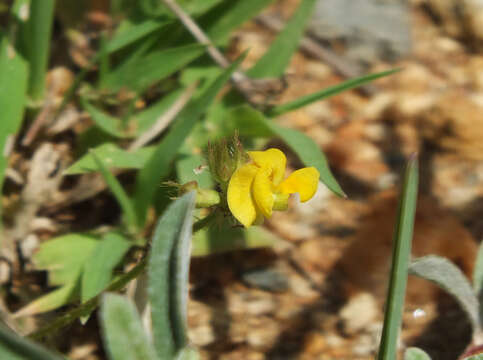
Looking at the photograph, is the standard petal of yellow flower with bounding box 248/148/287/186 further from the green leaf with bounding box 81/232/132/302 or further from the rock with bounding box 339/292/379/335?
the rock with bounding box 339/292/379/335

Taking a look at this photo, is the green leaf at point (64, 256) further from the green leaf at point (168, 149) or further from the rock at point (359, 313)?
the rock at point (359, 313)

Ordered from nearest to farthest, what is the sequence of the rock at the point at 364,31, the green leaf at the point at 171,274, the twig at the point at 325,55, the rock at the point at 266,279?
1. the green leaf at the point at 171,274
2. the rock at the point at 266,279
3. the twig at the point at 325,55
4. the rock at the point at 364,31

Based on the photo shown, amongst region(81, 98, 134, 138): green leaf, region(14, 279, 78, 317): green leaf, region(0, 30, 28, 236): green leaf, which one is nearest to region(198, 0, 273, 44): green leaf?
region(81, 98, 134, 138): green leaf

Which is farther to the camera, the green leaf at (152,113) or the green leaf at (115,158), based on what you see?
the green leaf at (152,113)

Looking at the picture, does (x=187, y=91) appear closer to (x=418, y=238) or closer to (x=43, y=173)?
(x=43, y=173)

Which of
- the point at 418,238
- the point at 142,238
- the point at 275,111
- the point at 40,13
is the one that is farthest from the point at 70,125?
the point at 418,238

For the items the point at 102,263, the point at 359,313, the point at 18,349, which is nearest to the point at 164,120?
the point at 102,263

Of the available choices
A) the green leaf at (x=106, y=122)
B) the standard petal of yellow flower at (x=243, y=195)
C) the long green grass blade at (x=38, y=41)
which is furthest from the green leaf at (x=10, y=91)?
the standard petal of yellow flower at (x=243, y=195)
